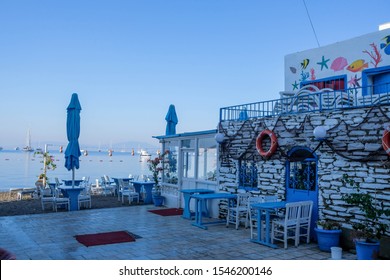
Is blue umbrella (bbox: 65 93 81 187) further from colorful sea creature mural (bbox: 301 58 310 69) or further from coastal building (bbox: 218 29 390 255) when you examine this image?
colorful sea creature mural (bbox: 301 58 310 69)

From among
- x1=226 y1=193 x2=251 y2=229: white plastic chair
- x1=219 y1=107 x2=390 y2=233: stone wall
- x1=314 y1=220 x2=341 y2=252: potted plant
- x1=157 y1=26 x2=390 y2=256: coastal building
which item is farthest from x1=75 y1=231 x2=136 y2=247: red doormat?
x1=314 y1=220 x2=341 y2=252: potted plant

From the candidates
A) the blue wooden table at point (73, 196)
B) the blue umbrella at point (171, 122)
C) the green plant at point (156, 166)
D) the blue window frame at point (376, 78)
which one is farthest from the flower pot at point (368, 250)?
the blue umbrella at point (171, 122)

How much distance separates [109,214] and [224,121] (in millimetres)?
4339

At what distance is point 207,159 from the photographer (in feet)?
36.4

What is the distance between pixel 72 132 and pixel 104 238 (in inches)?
A: 205

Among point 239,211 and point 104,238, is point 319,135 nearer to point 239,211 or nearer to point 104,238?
point 239,211

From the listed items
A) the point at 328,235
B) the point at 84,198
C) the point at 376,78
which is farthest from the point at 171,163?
the point at 328,235

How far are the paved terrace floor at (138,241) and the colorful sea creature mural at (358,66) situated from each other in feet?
16.3

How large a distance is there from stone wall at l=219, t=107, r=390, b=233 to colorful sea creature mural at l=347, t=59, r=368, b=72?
286 cm

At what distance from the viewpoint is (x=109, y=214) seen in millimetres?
10875

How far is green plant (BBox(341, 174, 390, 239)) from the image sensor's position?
242 inches

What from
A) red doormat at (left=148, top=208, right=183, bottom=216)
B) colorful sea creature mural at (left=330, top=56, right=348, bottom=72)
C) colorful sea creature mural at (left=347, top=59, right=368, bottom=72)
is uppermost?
colorful sea creature mural at (left=330, top=56, right=348, bottom=72)

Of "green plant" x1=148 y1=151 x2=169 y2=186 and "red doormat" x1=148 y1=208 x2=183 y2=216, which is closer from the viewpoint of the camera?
"red doormat" x1=148 y1=208 x2=183 y2=216
